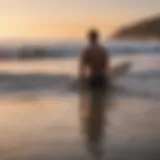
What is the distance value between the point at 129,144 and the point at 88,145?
16 cm

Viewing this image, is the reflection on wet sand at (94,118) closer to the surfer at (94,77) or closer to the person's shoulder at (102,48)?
the surfer at (94,77)

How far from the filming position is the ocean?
58.2 inches

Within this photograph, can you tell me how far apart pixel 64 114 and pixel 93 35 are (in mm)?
416

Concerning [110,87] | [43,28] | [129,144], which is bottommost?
[129,144]

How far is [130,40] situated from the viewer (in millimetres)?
2033

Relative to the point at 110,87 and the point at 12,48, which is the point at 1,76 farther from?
the point at 110,87

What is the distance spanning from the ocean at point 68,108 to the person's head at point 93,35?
0.07 m

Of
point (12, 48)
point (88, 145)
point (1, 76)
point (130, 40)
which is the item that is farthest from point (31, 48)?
point (88, 145)

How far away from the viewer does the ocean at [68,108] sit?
4.85ft

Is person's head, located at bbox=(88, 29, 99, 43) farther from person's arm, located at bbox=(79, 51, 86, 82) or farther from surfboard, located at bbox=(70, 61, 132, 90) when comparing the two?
surfboard, located at bbox=(70, 61, 132, 90)

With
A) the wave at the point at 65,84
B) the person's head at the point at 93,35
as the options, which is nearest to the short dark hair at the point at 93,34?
the person's head at the point at 93,35

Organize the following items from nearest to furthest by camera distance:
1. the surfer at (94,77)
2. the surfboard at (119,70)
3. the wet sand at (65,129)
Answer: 1. the wet sand at (65,129)
2. the surfer at (94,77)
3. the surfboard at (119,70)

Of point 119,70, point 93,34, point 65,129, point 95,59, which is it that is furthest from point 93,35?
point 65,129

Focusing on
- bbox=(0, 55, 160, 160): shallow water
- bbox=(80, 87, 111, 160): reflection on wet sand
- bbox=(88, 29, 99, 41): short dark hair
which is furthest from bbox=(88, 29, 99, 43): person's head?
bbox=(80, 87, 111, 160): reflection on wet sand
